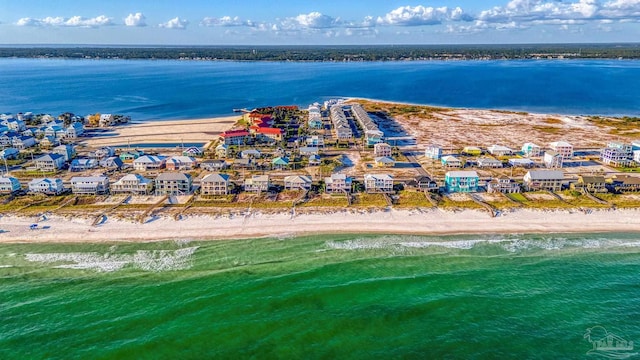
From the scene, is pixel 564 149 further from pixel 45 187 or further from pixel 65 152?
pixel 65 152

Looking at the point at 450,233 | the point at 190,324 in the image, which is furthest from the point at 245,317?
the point at 450,233

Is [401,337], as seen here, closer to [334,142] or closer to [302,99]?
[334,142]

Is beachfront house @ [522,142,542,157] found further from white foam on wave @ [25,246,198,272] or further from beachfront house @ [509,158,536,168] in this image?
white foam on wave @ [25,246,198,272]

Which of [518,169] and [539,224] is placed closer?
[539,224]

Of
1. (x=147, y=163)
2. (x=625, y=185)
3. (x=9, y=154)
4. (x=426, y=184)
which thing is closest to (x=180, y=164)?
(x=147, y=163)

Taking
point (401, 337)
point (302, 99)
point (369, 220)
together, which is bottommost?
point (401, 337)
